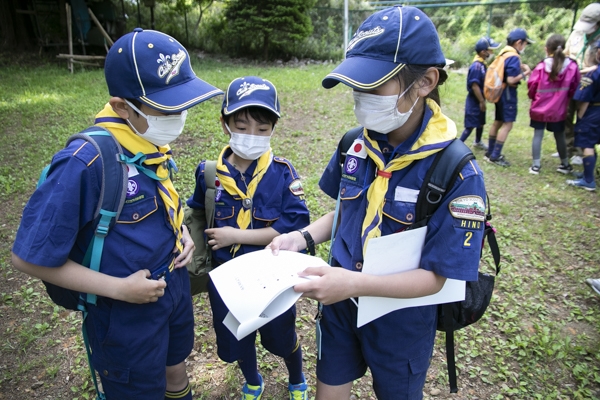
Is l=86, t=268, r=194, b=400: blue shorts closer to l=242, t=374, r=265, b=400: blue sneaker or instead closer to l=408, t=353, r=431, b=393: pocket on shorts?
l=242, t=374, r=265, b=400: blue sneaker

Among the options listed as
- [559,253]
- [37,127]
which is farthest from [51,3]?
[559,253]

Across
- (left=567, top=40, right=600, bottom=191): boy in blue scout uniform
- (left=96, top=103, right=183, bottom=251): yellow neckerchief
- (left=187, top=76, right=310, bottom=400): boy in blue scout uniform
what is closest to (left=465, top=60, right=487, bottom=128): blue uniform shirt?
(left=567, top=40, right=600, bottom=191): boy in blue scout uniform

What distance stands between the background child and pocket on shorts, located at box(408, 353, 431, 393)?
18.5ft

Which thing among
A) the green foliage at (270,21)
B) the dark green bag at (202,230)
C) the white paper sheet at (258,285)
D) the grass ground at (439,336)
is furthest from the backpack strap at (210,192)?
the green foliage at (270,21)

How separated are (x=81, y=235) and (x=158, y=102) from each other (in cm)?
56

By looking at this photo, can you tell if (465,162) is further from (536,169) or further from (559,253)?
(536,169)

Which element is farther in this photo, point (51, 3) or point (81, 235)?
point (51, 3)

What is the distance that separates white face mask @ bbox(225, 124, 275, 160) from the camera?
2059 millimetres

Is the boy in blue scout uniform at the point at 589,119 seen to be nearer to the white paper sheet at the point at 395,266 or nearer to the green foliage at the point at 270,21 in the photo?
the white paper sheet at the point at 395,266

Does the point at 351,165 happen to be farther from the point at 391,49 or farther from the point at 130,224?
the point at 130,224

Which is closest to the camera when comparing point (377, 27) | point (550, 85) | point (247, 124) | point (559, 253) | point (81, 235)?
→ point (377, 27)

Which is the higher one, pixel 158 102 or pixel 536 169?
pixel 158 102

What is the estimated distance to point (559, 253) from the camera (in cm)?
427

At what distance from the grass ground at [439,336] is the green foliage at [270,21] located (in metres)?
6.91
